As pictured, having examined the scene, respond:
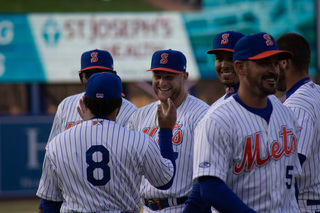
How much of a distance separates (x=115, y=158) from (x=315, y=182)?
1.38 metres

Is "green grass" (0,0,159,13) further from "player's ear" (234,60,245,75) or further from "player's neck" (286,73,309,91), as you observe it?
"player's ear" (234,60,245,75)

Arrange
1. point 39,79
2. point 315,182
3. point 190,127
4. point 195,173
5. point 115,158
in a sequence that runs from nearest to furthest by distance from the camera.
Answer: point 195,173, point 115,158, point 315,182, point 190,127, point 39,79

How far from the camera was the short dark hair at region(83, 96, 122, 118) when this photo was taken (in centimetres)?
331

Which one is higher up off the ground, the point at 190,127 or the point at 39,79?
the point at 39,79

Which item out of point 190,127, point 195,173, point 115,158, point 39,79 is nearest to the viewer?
point 195,173

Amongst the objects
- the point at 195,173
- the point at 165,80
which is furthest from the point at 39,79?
the point at 195,173

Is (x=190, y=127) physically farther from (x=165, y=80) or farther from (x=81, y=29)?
(x=81, y=29)

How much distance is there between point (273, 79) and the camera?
120 inches

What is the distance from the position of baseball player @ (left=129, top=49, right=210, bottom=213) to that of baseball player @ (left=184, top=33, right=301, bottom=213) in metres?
1.19

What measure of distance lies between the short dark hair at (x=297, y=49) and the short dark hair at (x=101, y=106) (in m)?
1.33

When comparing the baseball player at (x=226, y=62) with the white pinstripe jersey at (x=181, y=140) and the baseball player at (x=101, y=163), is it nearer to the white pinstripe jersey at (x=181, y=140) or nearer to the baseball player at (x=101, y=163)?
the white pinstripe jersey at (x=181, y=140)

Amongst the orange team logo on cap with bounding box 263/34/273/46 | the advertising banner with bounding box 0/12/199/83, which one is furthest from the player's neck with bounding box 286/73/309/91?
the advertising banner with bounding box 0/12/199/83

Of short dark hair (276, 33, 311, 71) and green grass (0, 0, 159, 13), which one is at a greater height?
green grass (0, 0, 159, 13)

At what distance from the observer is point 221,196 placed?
2.87m
